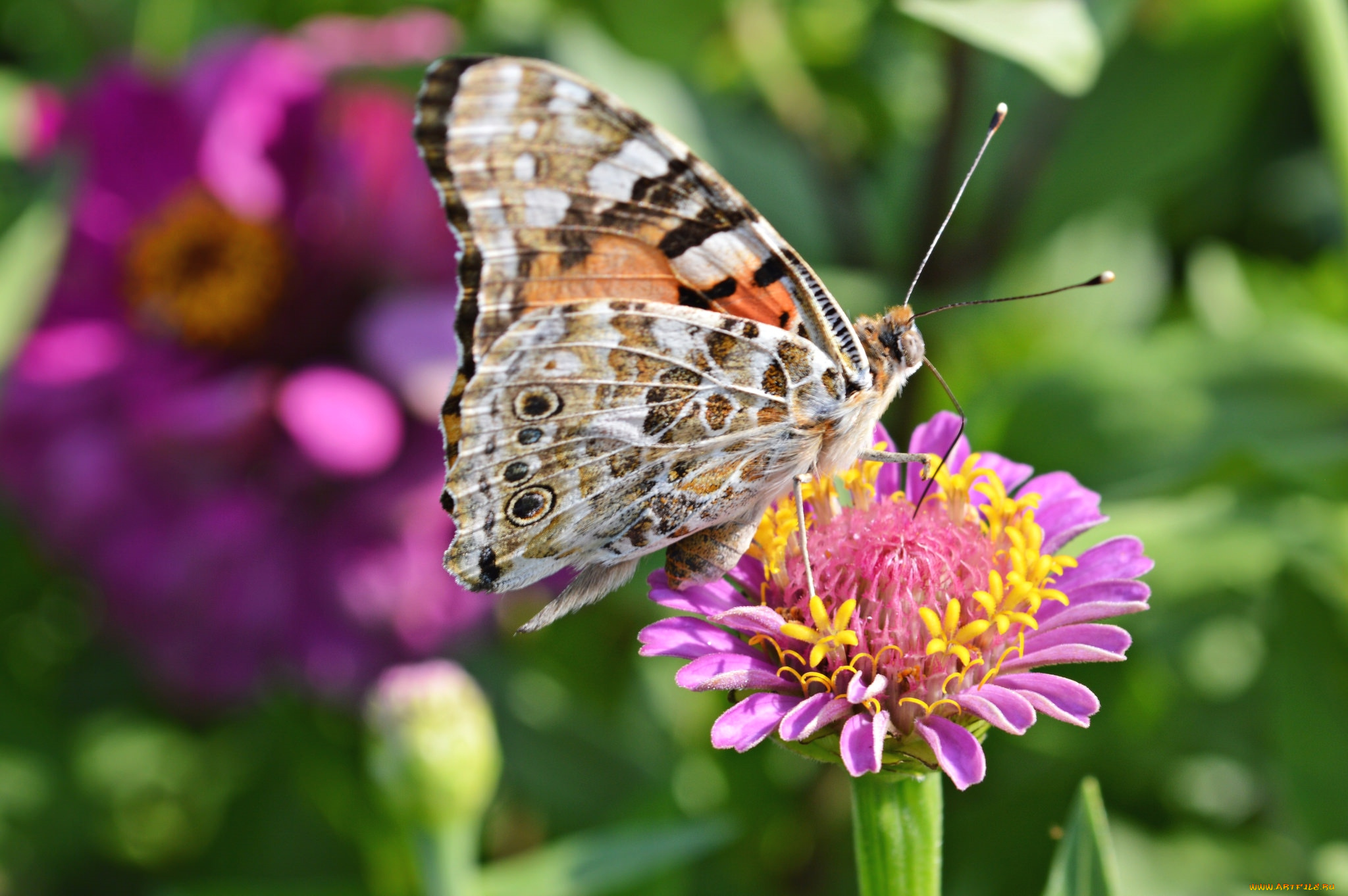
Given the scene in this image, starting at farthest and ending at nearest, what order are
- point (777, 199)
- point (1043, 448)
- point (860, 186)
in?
point (860, 186) < point (777, 199) < point (1043, 448)

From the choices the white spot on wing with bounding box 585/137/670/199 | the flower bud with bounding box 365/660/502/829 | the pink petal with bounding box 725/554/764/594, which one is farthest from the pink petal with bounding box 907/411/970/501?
the flower bud with bounding box 365/660/502/829

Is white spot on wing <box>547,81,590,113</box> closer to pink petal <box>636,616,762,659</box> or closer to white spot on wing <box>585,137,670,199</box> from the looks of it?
white spot on wing <box>585,137,670,199</box>

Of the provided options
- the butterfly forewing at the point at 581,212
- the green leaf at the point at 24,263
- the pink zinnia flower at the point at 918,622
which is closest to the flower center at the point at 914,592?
the pink zinnia flower at the point at 918,622

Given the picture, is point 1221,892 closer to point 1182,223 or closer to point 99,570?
point 1182,223

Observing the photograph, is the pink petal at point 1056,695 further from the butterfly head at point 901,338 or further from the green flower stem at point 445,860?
the green flower stem at point 445,860

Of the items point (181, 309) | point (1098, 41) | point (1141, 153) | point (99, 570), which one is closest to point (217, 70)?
point (181, 309)

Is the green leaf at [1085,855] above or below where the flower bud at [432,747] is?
below
